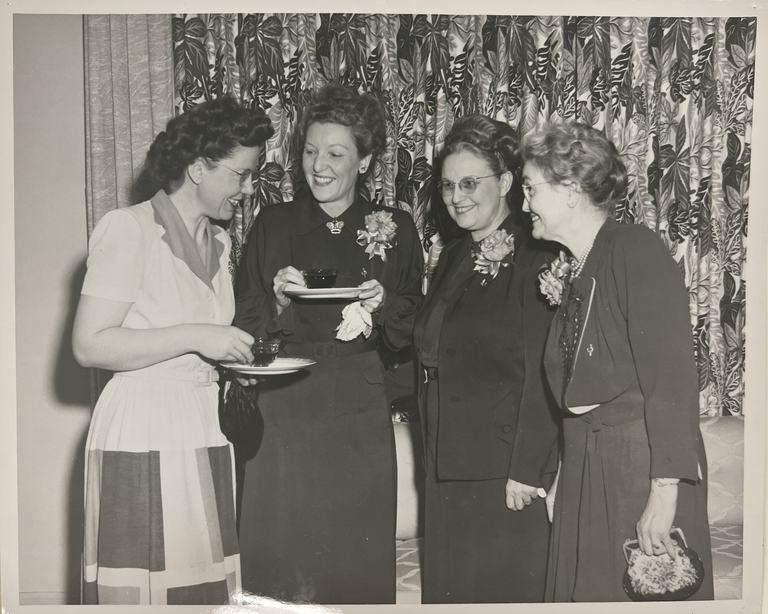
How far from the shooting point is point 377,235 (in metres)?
2.24

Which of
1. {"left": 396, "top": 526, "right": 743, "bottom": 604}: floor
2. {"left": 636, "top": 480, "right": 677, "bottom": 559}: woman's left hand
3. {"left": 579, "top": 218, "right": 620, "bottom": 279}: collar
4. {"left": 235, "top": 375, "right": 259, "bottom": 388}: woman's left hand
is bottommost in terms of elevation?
{"left": 396, "top": 526, "right": 743, "bottom": 604}: floor

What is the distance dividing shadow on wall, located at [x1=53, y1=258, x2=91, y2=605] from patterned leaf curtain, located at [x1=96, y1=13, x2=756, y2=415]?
0.63 meters

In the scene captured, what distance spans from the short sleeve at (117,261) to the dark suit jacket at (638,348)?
4.77ft

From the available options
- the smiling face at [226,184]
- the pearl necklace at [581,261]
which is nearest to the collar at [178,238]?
the smiling face at [226,184]

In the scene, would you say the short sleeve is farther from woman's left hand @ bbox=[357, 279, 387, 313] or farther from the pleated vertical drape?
woman's left hand @ bbox=[357, 279, 387, 313]

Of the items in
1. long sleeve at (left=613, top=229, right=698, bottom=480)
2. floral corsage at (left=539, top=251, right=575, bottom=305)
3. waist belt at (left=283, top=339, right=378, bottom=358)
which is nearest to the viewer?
long sleeve at (left=613, top=229, right=698, bottom=480)

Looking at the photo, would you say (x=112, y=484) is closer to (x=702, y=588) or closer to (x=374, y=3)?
(x=374, y=3)

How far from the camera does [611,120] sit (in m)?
2.25

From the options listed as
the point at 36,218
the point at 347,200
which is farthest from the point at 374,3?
the point at 36,218

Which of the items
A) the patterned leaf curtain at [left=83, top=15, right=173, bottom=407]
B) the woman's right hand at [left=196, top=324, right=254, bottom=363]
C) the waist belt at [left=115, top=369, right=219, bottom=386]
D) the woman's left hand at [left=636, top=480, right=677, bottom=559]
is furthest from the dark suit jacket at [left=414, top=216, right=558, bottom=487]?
the patterned leaf curtain at [left=83, top=15, right=173, bottom=407]

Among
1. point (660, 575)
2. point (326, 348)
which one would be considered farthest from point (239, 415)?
point (660, 575)

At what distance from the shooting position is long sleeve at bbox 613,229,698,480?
6.61ft

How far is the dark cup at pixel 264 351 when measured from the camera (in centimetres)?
213

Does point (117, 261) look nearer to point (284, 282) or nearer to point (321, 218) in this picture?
point (284, 282)
